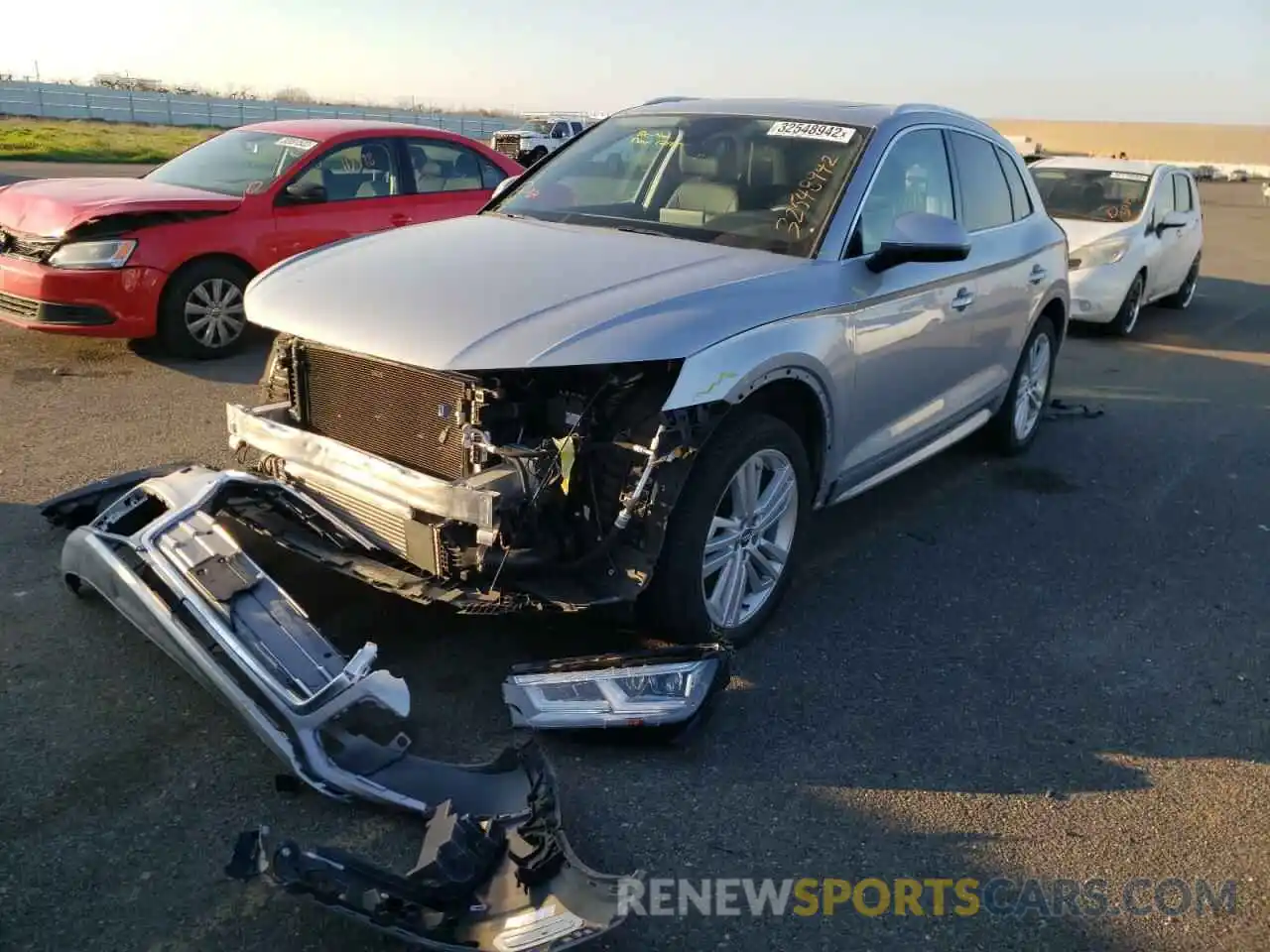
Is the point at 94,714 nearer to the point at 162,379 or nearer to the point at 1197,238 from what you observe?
the point at 162,379

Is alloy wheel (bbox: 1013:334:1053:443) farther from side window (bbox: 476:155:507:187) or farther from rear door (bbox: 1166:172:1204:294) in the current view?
rear door (bbox: 1166:172:1204:294)

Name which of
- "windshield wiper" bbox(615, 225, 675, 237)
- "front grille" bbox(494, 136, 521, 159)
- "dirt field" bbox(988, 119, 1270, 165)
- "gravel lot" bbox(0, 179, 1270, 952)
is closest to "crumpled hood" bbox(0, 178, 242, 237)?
"gravel lot" bbox(0, 179, 1270, 952)

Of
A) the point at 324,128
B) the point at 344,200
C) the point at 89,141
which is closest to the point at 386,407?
the point at 344,200

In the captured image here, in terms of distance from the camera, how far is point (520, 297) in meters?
3.51

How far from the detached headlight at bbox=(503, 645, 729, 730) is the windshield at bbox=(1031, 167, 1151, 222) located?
959 cm

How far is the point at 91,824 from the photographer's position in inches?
111

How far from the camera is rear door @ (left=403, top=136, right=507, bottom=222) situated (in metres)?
8.87

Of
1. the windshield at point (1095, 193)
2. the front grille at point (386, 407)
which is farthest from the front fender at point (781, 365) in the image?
the windshield at point (1095, 193)

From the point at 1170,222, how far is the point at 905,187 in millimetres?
8073

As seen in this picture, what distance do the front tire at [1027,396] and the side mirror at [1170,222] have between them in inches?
213

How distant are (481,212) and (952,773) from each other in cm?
331

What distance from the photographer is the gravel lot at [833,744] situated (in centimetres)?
267

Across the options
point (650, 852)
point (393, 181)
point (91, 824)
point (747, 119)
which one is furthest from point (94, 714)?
point (393, 181)

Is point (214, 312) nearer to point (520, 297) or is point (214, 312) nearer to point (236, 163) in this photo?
point (236, 163)
